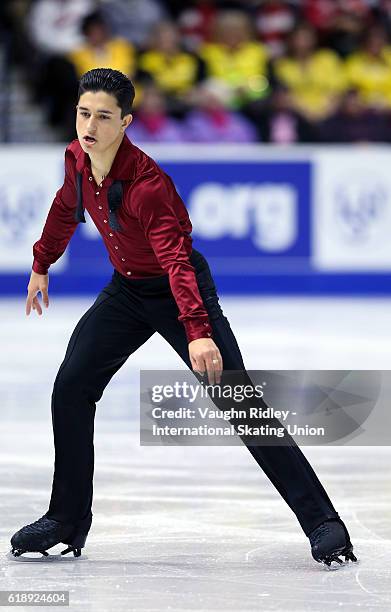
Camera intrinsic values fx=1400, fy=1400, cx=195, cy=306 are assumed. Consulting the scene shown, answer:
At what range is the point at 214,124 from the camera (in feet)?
41.8

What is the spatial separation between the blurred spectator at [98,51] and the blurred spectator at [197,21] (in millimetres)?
1029

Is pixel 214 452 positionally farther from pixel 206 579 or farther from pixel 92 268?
pixel 92 268

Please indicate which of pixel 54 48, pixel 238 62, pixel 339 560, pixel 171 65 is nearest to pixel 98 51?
pixel 54 48

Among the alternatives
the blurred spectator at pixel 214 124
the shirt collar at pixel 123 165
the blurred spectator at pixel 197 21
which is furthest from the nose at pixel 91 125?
the blurred spectator at pixel 197 21

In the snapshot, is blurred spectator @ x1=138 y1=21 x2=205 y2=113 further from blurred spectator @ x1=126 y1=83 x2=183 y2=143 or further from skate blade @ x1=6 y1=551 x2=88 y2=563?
skate blade @ x1=6 y1=551 x2=88 y2=563

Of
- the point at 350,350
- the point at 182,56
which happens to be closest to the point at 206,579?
the point at 350,350

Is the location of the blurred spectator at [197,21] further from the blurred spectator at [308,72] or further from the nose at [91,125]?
the nose at [91,125]

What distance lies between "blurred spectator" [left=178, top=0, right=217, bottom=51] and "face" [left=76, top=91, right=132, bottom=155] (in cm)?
1020

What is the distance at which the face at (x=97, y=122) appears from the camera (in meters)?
4.02

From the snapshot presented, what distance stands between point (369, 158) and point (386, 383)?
5171 millimetres

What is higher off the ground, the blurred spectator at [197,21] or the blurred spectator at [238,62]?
the blurred spectator at [197,21]

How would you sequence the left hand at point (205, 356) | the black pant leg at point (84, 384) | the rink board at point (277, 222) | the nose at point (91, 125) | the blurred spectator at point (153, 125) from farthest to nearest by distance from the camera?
the blurred spectator at point (153, 125) < the rink board at point (277, 222) < the black pant leg at point (84, 384) < the nose at point (91, 125) < the left hand at point (205, 356)

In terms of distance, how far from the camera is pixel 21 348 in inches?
348

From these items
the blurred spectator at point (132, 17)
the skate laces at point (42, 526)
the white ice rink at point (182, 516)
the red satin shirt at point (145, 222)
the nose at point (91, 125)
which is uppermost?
the nose at point (91, 125)
